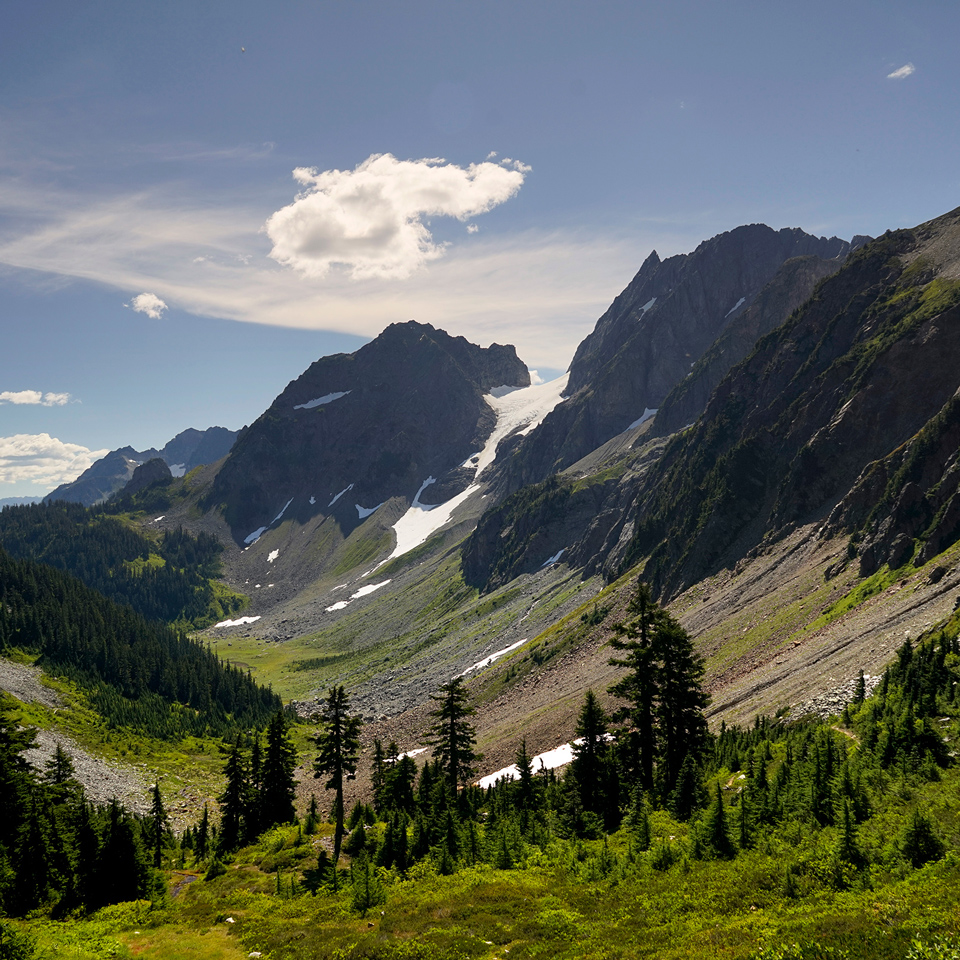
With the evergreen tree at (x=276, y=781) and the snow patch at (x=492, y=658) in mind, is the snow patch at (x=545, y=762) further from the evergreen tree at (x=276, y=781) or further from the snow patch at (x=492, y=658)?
the snow patch at (x=492, y=658)

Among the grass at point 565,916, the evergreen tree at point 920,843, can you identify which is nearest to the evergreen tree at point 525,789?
the grass at point 565,916

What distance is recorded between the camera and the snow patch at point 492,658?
375 feet

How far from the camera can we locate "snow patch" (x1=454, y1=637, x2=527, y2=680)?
114 m

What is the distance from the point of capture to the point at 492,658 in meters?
116

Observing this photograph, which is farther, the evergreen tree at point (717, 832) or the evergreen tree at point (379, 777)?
the evergreen tree at point (379, 777)

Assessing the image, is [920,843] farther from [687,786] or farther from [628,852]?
[687,786]

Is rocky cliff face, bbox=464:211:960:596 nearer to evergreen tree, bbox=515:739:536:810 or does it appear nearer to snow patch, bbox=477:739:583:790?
snow patch, bbox=477:739:583:790

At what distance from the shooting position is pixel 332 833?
Answer: 43.1 metres

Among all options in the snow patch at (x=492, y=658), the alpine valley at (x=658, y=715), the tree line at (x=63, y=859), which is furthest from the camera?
the snow patch at (x=492, y=658)

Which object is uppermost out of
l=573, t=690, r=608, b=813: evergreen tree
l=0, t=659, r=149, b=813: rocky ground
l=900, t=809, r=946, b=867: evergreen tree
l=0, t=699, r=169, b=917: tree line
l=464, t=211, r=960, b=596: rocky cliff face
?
l=464, t=211, r=960, b=596: rocky cliff face

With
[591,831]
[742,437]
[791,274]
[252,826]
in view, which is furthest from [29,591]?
[791,274]

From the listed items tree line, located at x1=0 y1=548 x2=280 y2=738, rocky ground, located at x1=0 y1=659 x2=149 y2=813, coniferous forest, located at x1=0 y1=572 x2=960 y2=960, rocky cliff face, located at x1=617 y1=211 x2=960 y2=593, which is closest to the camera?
coniferous forest, located at x1=0 y1=572 x2=960 y2=960

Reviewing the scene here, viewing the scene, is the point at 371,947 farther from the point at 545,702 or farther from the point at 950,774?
the point at 545,702

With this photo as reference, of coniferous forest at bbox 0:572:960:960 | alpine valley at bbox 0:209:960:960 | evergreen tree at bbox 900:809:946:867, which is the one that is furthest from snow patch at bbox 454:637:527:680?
evergreen tree at bbox 900:809:946:867
